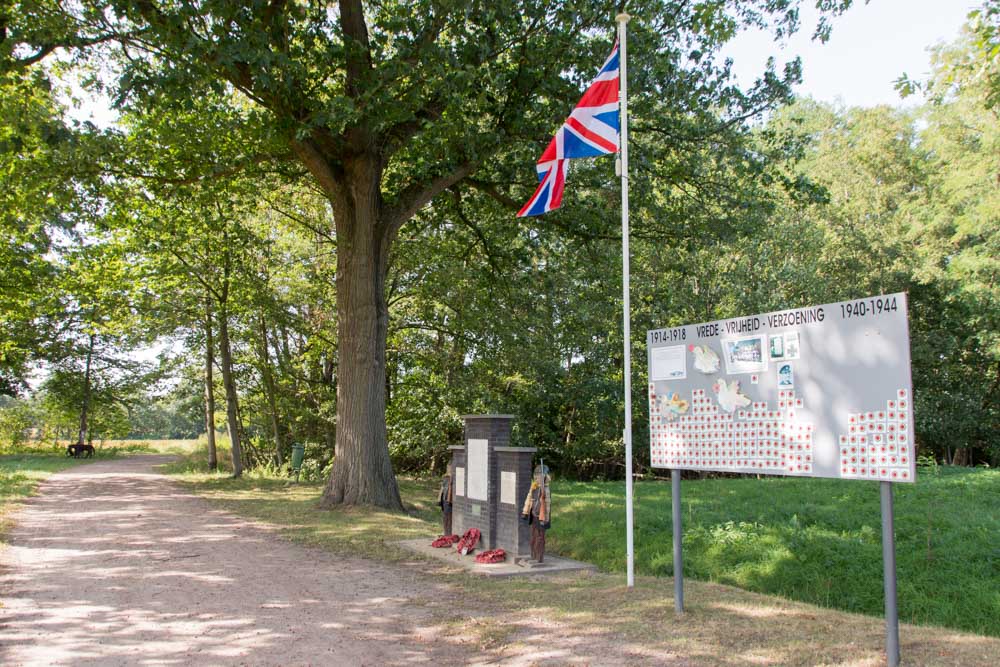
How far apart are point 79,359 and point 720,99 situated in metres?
36.6

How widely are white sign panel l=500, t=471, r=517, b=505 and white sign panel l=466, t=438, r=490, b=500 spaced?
0.86 feet

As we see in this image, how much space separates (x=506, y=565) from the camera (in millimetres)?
8680

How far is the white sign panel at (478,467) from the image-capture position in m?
9.54

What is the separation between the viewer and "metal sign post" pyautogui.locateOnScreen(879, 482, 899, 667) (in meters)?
4.87

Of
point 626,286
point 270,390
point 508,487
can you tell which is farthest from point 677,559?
point 270,390

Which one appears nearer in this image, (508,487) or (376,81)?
(508,487)

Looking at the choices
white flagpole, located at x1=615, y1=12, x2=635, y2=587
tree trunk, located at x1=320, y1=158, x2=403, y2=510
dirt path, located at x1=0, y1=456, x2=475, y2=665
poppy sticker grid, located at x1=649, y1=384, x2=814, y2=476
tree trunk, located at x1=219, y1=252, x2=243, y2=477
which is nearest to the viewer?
dirt path, located at x1=0, y1=456, x2=475, y2=665

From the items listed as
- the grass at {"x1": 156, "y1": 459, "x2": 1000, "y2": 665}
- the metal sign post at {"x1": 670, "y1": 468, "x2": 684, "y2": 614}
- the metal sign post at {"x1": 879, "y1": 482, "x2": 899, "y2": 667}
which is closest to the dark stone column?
the grass at {"x1": 156, "y1": 459, "x2": 1000, "y2": 665}

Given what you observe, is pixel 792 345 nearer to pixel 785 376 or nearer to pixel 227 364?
pixel 785 376

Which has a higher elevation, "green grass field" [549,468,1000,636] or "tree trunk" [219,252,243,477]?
"tree trunk" [219,252,243,477]

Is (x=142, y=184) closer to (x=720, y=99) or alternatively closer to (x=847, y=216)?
(x=720, y=99)

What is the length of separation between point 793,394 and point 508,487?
14.3 feet

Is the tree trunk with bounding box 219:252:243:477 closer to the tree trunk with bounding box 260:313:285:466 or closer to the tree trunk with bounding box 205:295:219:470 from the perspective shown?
the tree trunk with bounding box 205:295:219:470

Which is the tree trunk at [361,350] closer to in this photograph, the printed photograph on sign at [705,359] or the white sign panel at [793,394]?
the white sign panel at [793,394]
